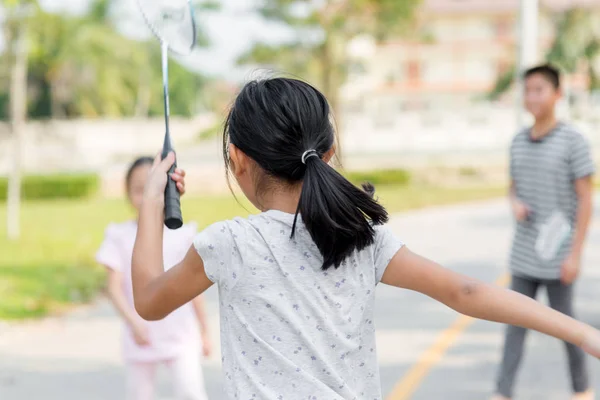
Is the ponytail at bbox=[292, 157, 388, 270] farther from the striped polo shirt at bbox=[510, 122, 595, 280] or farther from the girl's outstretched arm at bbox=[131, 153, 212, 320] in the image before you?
the striped polo shirt at bbox=[510, 122, 595, 280]

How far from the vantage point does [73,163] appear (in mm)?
39781

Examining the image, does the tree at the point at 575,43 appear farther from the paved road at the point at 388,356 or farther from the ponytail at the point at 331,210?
the ponytail at the point at 331,210

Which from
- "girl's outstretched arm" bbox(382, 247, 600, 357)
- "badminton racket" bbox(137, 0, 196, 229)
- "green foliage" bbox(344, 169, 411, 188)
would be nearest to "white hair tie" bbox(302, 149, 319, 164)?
"girl's outstretched arm" bbox(382, 247, 600, 357)

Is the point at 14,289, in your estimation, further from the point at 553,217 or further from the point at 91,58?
the point at 91,58

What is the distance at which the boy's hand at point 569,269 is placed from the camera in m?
4.57

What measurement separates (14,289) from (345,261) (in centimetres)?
784

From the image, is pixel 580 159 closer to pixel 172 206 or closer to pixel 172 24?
pixel 172 24

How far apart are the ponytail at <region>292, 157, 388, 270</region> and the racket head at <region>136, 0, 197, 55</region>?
81cm

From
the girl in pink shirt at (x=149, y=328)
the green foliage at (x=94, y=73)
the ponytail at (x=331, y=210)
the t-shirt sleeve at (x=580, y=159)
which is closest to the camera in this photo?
the ponytail at (x=331, y=210)

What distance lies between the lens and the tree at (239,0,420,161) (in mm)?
26297

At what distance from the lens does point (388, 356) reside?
20.7ft

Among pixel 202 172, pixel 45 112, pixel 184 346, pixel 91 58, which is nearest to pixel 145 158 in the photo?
pixel 184 346

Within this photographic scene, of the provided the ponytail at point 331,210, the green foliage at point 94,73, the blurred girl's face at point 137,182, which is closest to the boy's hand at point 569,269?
the blurred girl's face at point 137,182

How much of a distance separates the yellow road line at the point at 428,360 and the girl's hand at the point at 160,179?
11.4 ft
